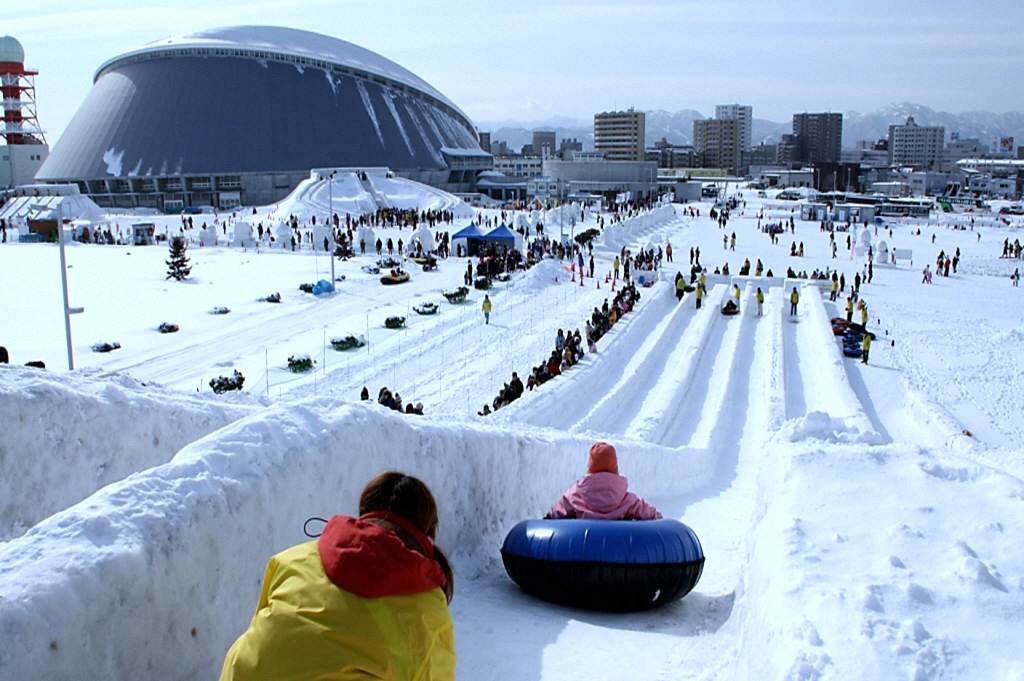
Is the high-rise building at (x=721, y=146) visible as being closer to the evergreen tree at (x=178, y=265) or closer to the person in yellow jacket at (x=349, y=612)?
the evergreen tree at (x=178, y=265)

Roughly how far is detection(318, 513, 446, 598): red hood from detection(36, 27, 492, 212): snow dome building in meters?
56.0

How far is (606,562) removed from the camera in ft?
15.9

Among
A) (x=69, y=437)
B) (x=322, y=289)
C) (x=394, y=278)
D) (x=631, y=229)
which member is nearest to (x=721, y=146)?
(x=631, y=229)

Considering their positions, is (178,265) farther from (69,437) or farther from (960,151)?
(960,151)

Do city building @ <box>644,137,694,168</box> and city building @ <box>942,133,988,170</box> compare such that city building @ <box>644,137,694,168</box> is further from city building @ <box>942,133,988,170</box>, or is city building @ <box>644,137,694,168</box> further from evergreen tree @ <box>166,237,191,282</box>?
evergreen tree @ <box>166,237,191,282</box>

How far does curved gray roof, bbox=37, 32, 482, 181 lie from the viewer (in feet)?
194

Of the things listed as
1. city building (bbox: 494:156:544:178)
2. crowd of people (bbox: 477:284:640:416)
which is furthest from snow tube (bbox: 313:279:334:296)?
city building (bbox: 494:156:544:178)

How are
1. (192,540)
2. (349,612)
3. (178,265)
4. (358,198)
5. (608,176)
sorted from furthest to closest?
(608,176), (358,198), (178,265), (192,540), (349,612)

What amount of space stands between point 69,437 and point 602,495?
327cm

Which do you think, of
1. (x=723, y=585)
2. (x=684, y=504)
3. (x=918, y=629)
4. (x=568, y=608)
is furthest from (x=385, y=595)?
(x=684, y=504)

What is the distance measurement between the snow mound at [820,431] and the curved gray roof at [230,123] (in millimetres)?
56591

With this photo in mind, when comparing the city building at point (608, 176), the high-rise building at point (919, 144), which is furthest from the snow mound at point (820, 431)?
the high-rise building at point (919, 144)

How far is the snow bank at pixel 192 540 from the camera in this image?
10.0ft

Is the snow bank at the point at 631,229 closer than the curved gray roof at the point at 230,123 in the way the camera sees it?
Yes
